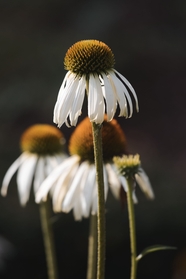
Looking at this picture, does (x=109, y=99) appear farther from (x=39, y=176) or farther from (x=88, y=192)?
(x=39, y=176)

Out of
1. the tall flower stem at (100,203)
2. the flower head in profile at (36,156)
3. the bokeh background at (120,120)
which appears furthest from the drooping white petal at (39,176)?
the tall flower stem at (100,203)

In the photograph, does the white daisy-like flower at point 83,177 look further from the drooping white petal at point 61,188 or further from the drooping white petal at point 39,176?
the drooping white petal at point 39,176

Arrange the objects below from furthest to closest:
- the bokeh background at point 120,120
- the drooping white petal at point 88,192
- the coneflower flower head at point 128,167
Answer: the bokeh background at point 120,120 < the drooping white petal at point 88,192 < the coneflower flower head at point 128,167

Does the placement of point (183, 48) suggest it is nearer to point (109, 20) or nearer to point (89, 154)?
point (109, 20)

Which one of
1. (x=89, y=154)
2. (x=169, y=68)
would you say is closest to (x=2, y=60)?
(x=169, y=68)

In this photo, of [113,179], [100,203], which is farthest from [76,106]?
[113,179]
